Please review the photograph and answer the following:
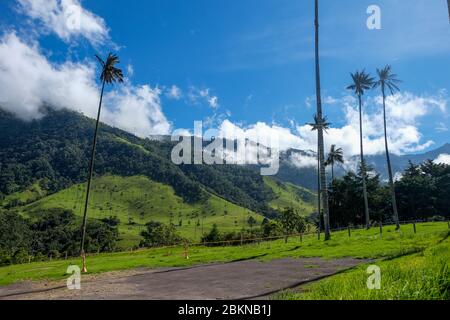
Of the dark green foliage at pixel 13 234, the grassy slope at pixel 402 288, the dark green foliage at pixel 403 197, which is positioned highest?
the dark green foliage at pixel 403 197

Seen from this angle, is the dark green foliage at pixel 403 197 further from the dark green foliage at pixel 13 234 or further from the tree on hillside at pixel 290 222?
the dark green foliage at pixel 13 234

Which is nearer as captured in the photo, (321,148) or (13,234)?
(321,148)

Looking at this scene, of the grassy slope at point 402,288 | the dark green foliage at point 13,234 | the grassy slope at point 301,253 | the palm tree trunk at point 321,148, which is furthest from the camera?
the dark green foliage at point 13,234

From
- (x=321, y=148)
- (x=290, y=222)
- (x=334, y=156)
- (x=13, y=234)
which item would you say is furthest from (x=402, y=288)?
(x=13, y=234)

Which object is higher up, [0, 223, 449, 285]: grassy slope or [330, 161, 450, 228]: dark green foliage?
[330, 161, 450, 228]: dark green foliage

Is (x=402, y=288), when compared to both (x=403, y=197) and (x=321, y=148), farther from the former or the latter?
(x=403, y=197)

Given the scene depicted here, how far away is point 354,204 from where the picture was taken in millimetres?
103062

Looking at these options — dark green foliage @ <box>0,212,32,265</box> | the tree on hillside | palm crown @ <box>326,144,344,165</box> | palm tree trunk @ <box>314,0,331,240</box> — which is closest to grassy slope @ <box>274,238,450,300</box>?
palm tree trunk @ <box>314,0,331,240</box>

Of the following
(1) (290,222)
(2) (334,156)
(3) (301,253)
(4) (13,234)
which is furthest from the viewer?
(4) (13,234)

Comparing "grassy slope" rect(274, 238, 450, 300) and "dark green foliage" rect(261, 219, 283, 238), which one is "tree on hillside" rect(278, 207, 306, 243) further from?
"grassy slope" rect(274, 238, 450, 300)

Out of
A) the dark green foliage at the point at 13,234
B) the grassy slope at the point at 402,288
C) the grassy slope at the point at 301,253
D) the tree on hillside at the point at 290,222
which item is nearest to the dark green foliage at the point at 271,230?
the tree on hillside at the point at 290,222
